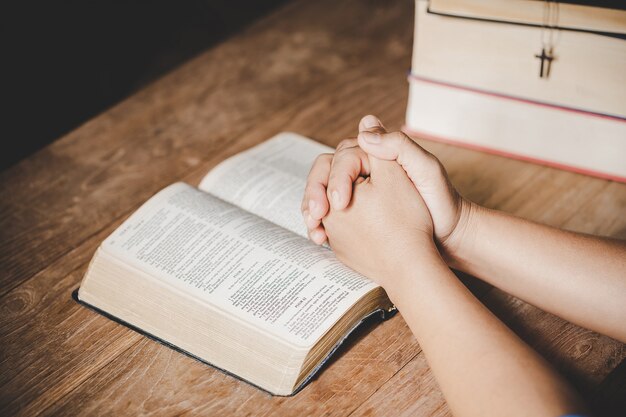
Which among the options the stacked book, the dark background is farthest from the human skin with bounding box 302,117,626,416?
the dark background

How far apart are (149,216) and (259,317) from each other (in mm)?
249

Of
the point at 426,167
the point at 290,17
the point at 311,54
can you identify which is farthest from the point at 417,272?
the point at 290,17

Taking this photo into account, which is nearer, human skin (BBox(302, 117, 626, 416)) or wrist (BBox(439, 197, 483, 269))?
human skin (BBox(302, 117, 626, 416))

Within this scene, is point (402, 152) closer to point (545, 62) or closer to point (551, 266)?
point (551, 266)

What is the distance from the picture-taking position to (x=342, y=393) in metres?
0.69

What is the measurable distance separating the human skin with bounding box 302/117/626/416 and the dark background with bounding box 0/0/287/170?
107 cm

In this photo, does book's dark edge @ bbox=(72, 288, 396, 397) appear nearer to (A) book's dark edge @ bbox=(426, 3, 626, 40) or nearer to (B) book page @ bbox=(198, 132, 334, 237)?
(B) book page @ bbox=(198, 132, 334, 237)

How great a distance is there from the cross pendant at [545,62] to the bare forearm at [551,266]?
294 mm

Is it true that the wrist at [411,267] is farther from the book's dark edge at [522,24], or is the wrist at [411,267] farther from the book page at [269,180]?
the book's dark edge at [522,24]

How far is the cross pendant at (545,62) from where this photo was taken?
36.1 inches

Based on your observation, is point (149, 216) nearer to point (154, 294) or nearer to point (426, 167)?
point (154, 294)

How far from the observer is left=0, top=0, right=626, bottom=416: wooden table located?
0.69m

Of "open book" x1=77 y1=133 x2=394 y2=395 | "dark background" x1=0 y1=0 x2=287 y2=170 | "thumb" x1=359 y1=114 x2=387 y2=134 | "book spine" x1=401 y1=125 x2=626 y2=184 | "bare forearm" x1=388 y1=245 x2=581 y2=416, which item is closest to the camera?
"bare forearm" x1=388 y1=245 x2=581 y2=416

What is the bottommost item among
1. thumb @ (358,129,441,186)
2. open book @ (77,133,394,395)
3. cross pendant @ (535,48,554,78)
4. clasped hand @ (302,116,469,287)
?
open book @ (77,133,394,395)
